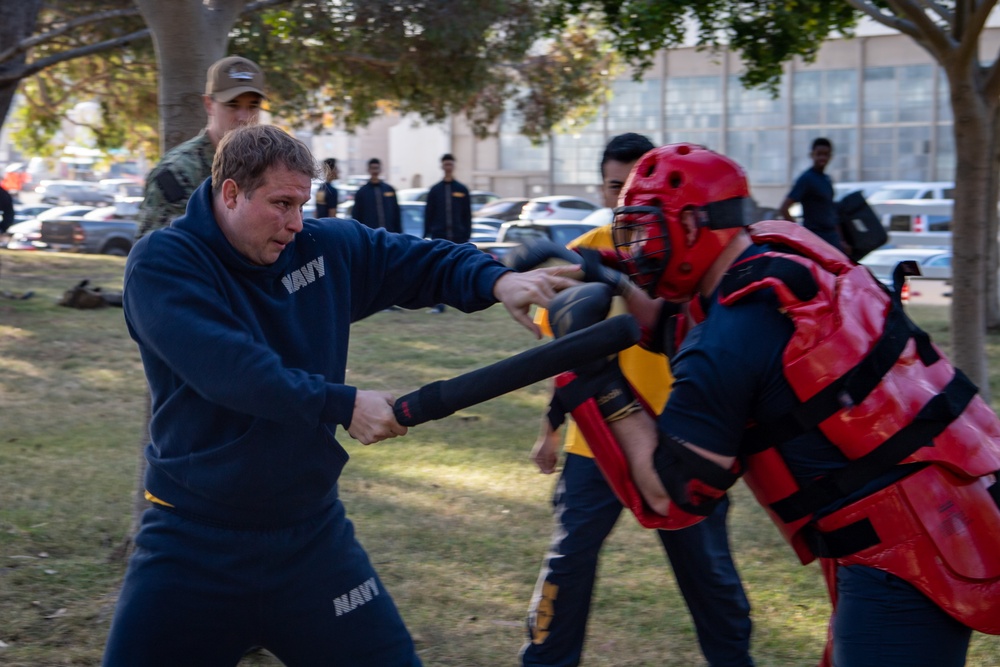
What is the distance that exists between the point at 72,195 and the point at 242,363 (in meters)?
52.2

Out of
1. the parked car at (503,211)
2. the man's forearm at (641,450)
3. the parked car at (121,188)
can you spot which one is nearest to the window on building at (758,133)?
the parked car at (503,211)

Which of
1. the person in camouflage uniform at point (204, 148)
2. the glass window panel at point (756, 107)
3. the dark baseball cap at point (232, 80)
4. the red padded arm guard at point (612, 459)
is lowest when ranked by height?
the red padded arm guard at point (612, 459)

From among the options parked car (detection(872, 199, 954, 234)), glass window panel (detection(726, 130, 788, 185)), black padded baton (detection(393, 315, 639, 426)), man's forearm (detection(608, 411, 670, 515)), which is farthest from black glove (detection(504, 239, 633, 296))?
glass window panel (detection(726, 130, 788, 185))

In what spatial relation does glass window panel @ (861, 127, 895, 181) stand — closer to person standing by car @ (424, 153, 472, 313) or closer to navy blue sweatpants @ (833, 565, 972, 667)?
person standing by car @ (424, 153, 472, 313)

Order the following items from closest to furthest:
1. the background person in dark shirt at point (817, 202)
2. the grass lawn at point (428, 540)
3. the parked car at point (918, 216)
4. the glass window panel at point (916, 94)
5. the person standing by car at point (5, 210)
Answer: the grass lawn at point (428, 540) < the background person in dark shirt at point (817, 202) < the person standing by car at point (5, 210) < the parked car at point (918, 216) < the glass window panel at point (916, 94)

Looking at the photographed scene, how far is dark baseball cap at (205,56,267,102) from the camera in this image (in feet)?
14.3

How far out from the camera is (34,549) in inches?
223

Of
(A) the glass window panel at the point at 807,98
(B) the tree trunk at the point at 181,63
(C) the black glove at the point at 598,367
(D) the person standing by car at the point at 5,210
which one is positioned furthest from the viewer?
(A) the glass window panel at the point at 807,98

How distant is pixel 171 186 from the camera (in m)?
4.21

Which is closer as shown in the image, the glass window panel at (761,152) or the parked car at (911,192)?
the parked car at (911,192)

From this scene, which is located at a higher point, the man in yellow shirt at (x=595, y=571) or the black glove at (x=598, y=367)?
the black glove at (x=598, y=367)

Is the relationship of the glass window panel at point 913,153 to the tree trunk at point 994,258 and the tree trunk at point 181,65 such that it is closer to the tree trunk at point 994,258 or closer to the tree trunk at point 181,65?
the tree trunk at point 994,258

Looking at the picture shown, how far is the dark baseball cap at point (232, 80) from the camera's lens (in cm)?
436

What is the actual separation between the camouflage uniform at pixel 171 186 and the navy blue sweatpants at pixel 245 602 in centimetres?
168
